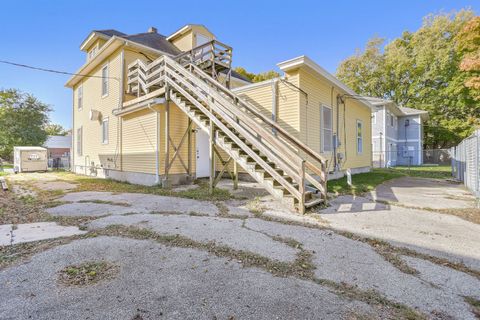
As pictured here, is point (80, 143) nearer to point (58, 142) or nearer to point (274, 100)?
point (274, 100)

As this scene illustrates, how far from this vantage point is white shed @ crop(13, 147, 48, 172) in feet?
52.4

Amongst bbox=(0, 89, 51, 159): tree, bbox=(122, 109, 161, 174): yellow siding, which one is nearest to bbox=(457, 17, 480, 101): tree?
bbox=(122, 109, 161, 174): yellow siding

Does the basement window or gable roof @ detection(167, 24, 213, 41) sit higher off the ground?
gable roof @ detection(167, 24, 213, 41)

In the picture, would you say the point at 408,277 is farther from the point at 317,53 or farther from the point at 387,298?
the point at 317,53

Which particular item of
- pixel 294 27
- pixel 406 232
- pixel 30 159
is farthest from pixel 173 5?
pixel 30 159

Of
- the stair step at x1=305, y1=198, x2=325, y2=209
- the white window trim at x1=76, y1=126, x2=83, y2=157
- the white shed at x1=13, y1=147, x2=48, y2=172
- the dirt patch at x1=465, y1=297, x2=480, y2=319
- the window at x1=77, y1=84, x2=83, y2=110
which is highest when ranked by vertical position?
the window at x1=77, y1=84, x2=83, y2=110

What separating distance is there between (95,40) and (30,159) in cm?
967

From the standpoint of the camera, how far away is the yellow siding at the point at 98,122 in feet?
35.3

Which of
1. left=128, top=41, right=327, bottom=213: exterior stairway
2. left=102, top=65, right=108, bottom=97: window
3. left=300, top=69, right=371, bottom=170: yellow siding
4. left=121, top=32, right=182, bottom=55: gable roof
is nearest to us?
left=128, top=41, right=327, bottom=213: exterior stairway

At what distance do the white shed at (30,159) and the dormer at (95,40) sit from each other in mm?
7915

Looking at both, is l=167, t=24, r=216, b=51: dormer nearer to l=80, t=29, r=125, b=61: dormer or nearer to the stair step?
l=80, t=29, r=125, b=61: dormer

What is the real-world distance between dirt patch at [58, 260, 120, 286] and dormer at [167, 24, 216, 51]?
12.3 metres

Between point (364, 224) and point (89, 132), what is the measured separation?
14.3 meters

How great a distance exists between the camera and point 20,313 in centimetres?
182
